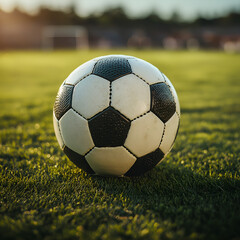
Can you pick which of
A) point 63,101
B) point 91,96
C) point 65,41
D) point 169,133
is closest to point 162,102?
point 169,133

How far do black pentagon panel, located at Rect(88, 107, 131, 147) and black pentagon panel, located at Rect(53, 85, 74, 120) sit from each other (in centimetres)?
27

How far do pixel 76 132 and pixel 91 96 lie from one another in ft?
1.00

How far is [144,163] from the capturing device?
214 centimetres

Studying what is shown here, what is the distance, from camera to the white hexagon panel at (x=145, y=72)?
6.98ft

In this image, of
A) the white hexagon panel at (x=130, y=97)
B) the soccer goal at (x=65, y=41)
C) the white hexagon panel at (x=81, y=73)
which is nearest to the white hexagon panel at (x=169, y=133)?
the white hexagon panel at (x=130, y=97)

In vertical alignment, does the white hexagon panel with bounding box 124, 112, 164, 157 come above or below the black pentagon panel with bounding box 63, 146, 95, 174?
above

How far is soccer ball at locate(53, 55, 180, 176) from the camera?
78.1 inches

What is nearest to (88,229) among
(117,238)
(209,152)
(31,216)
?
(117,238)

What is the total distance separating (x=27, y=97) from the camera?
6277mm

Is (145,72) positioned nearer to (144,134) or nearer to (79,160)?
(144,134)

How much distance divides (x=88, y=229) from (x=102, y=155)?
589mm

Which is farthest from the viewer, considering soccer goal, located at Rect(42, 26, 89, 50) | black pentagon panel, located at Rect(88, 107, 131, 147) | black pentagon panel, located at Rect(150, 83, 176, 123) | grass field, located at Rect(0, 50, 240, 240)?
soccer goal, located at Rect(42, 26, 89, 50)

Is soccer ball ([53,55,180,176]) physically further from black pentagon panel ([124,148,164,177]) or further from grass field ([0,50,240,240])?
grass field ([0,50,240,240])

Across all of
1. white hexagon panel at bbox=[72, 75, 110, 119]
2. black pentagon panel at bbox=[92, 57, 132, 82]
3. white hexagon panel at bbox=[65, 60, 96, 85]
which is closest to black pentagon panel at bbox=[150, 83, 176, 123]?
black pentagon panel at bbox=[92, 57, 132, 82]
